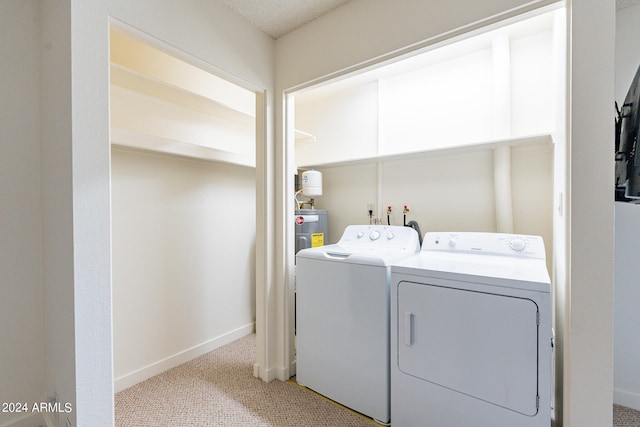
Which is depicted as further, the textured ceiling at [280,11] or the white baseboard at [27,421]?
the textured ceiling at [280,11]

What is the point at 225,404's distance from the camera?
5.75ft

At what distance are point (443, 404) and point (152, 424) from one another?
1592 mm

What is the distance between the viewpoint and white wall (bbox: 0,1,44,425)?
1.45 m

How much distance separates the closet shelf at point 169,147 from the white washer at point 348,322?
1.07m

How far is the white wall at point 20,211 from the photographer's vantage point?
4.75 feet

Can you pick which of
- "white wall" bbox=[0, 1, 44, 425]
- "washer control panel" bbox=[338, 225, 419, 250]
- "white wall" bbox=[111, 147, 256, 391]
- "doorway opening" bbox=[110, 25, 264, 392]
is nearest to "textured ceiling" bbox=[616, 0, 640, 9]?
"washer control panel" bbox=[338, 225, 419, 250]

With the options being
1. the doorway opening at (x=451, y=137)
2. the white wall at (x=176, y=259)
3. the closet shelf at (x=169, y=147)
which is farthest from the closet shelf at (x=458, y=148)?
the white wall at (x=176, y=259)

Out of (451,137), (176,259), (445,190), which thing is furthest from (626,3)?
(176,259)

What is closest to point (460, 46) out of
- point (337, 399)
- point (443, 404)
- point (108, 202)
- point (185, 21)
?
point (185, 21)

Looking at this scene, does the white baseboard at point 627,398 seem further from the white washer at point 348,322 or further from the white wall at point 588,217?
the white washer at point 348,322

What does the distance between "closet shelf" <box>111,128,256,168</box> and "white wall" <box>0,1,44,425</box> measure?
0.39 metres

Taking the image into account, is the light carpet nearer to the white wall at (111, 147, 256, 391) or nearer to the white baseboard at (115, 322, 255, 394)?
the white baseboard at (115, 322, 255, 394)

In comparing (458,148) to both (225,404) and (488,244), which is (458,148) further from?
(225,404)

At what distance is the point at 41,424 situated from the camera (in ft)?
5.04
